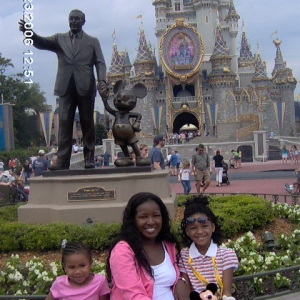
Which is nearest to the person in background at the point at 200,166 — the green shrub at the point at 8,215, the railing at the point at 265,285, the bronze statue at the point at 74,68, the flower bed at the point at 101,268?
the bronze statue at the point at 74,68

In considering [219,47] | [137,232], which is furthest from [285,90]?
[137,232]

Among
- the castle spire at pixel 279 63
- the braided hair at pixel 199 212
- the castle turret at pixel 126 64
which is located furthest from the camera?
the castle turret at pixel 126 64

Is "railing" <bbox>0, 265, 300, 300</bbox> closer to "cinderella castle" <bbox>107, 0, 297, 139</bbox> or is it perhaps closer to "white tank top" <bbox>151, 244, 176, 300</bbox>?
"white tank top" <bbox>151, 244, 176, 300</bbox>

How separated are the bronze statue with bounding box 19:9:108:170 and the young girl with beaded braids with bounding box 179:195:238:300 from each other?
478 centimetres

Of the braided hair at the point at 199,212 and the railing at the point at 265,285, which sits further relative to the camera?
the railing at the point at 265,285

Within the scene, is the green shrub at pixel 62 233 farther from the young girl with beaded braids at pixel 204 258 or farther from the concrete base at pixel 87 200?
the young girl with beaded braids at pixel 204 258

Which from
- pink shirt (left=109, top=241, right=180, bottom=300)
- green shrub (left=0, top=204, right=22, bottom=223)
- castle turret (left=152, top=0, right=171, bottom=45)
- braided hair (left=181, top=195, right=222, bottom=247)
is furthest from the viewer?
castle turret (left=152, top=0, right=171, bottom=45)

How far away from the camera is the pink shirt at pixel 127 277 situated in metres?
2.64

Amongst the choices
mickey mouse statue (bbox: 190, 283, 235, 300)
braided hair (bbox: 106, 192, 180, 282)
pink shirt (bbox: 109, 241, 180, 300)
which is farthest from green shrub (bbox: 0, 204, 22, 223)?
mickey mouse statue (bbox: 190, 283, 235, 300)

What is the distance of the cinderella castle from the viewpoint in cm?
5219

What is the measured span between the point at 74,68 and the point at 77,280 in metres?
5.31

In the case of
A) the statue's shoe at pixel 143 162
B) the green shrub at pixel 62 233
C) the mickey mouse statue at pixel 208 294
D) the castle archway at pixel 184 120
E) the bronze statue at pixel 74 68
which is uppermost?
the castle archway at pixel 184 120

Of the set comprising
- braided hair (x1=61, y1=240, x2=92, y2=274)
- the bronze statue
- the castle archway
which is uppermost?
the castle archway

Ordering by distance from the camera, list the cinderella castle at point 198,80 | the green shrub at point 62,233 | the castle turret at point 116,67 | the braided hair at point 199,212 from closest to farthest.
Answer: the braided hair at point 199,212
the green shrub at point 62,233
the cinderella castle at point 198,80
the castle turret at point 116,67
